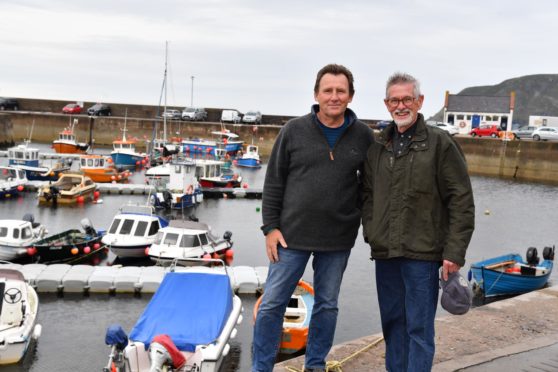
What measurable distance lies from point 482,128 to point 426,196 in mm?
64140

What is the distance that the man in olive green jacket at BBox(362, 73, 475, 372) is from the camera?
4.17 metres

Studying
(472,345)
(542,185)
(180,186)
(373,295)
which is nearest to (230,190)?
(180,186)

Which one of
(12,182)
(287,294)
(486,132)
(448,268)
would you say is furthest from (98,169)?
(448,268)

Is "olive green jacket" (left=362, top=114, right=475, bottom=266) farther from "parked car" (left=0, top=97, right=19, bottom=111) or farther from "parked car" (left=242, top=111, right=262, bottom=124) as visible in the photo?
"parked car" (left=0, top=97, right=19, bottom=111)

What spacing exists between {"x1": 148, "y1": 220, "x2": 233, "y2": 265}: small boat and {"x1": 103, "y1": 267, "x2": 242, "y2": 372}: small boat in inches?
294

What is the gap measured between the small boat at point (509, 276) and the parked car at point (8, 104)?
72.6m

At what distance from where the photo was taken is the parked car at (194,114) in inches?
3026

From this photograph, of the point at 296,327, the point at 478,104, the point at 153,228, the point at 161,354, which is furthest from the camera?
the point at 478,104

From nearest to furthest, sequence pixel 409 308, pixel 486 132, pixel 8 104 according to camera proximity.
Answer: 1. pixel 409 308
2. pixel 486 132
3. pixel 8 104

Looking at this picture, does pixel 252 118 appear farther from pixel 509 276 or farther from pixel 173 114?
pixel 509 276

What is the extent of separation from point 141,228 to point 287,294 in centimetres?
1670

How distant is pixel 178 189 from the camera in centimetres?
3462

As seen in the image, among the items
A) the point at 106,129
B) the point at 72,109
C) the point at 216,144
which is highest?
the point at 72,109

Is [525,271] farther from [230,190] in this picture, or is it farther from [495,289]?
[230,190]
